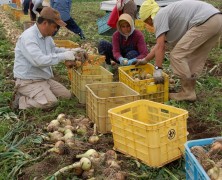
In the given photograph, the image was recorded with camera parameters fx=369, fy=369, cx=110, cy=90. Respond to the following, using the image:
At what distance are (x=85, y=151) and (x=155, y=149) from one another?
746 mm

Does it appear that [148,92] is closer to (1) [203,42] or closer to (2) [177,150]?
(1) [203,42]

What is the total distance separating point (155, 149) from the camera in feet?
10.6

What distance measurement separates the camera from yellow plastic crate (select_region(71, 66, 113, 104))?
4914 millimetres

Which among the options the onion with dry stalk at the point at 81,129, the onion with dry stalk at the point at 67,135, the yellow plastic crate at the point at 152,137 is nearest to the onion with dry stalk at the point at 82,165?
the yellow plastic crate at the point at 152,137

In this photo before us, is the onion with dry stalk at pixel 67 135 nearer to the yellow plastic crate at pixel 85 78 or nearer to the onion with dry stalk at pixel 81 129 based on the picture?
the onion with dry stalk at pixel 81 129

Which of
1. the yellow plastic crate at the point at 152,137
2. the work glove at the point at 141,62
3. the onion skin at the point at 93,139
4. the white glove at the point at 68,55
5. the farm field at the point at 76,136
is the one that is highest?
the white glove at the point at 68,55

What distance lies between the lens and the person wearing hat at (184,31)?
4.77m

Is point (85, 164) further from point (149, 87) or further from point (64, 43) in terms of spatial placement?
point (64, 43)

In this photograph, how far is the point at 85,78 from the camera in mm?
4887

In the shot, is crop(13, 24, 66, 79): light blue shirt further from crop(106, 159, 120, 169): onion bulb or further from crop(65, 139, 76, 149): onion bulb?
crop(106, 159, 120, 169): onion bulb

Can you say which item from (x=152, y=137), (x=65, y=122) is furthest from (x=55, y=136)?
(x=152, y=137)

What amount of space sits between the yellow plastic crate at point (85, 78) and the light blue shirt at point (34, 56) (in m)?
0.35

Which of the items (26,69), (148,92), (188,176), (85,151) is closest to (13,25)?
(26,69)

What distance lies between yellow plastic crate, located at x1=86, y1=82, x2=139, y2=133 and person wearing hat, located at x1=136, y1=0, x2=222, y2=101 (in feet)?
2.05
